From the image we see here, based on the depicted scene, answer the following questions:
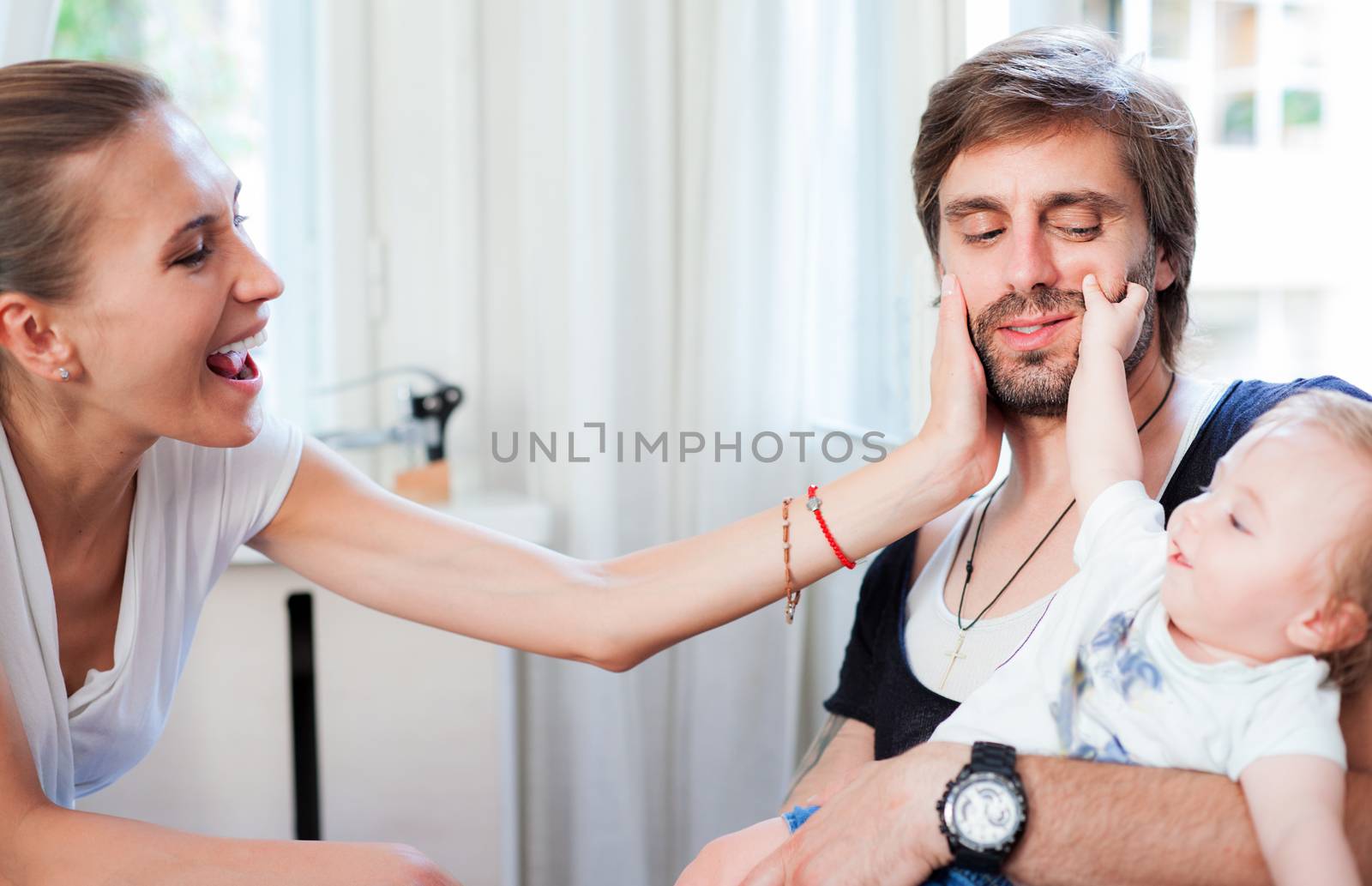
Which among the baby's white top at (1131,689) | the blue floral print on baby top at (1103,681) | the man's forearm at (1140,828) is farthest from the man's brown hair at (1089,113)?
the man's forearm at (1140,828)

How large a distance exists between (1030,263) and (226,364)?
0.94 metres

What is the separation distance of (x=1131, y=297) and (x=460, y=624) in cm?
90

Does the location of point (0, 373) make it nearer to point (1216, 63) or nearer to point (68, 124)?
point (68, 124)

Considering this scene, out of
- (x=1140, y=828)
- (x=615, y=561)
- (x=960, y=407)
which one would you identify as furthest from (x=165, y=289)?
(x=1140, y=828)

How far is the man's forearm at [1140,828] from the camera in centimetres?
99

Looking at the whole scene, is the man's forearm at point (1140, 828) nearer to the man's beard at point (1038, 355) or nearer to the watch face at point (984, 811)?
the watch face at point (984, 811)

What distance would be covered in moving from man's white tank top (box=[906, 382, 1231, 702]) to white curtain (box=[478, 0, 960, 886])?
67 cm

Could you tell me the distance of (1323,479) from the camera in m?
0.93

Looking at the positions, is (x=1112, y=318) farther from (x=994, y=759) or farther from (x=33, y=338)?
(x=33, y=338)

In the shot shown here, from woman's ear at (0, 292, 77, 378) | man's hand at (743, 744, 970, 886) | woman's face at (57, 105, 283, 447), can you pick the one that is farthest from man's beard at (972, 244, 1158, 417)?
woman's ear at (0, 292, 77, 378)

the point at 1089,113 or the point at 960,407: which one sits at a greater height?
the point at 1089,113

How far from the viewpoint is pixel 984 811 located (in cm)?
105

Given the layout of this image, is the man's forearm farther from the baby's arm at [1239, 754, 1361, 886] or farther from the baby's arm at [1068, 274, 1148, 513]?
the baby's arm at [1068, 274, 1148, 513]

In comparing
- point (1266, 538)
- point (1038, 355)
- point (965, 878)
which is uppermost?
point (1038, 355)
